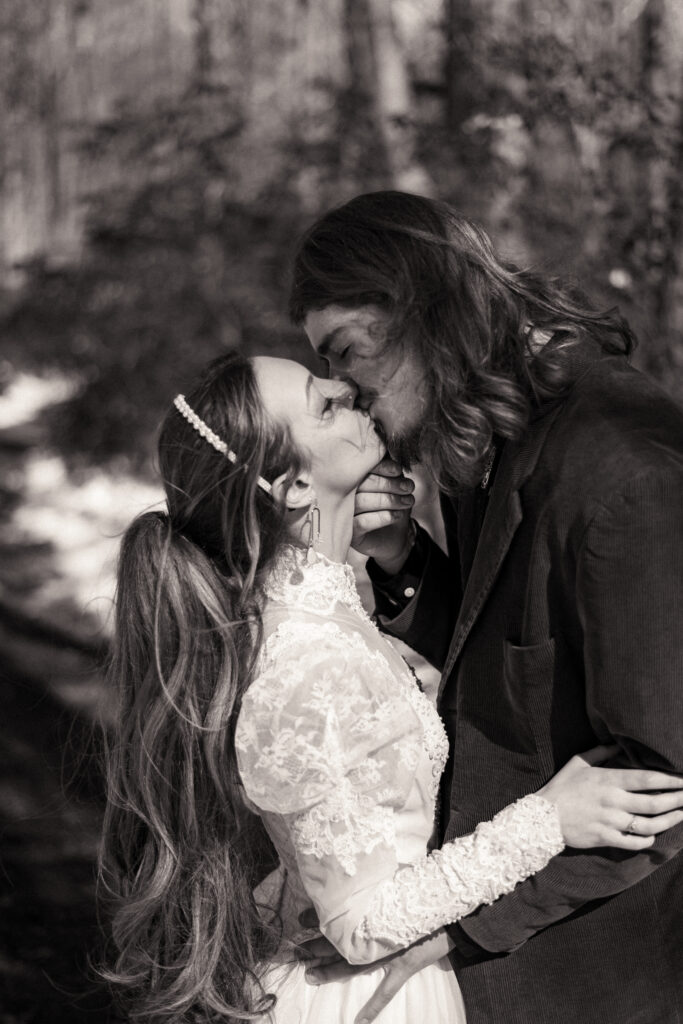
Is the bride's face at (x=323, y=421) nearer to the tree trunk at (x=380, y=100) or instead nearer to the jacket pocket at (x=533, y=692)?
the jacket pocket at (x=533, y=692)

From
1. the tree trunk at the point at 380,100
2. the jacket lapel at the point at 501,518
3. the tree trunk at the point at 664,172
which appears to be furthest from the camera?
the tree trunk at the point at 380,100

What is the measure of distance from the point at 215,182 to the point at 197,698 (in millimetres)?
5922

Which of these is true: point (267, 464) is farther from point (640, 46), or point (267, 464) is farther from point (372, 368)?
point (640, 46)

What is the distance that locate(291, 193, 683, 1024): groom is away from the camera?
5.89 feet

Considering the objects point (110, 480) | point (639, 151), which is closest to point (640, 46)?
point (639, 151)

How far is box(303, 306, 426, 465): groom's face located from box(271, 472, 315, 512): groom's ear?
0.69ft

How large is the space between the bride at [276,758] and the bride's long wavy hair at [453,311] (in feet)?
0.62

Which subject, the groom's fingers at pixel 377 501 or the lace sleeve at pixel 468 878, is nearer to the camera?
the lace sleeve at pixel 468 878

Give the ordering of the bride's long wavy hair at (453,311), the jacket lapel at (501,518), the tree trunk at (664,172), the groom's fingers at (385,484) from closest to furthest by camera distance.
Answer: the jacket lapel at (501,518) → the bride's long wavy hair at (453,311) → the groom's fingers at (385,484) → the tree trunk at (664,172)

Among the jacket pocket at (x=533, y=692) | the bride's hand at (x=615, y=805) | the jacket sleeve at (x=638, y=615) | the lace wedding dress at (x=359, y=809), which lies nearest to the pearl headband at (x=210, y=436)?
Answer: the lace wedding dress at (x=359, y=809)

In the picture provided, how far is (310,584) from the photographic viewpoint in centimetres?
225

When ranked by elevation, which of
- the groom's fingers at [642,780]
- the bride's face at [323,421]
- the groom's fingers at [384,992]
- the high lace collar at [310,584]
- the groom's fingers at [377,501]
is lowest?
the groom's fingers at [384,992]

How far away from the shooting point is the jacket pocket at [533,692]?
1988 millimetres

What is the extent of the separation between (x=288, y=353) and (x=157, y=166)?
72.8 inches
